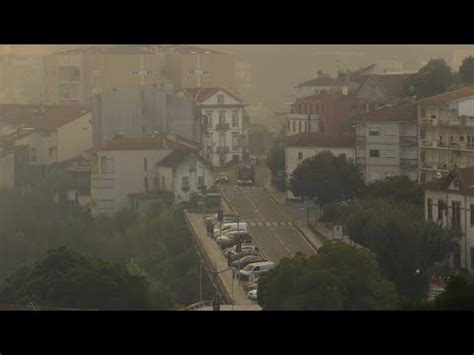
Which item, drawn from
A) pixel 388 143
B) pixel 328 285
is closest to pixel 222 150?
pixel 388 143

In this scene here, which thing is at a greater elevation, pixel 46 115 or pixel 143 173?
pixel 46 115

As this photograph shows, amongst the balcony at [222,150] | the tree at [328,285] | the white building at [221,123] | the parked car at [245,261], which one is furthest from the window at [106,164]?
the tree at [328,285]

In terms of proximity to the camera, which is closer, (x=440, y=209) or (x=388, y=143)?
(x=440, y=209)

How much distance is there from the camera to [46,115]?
11469mm

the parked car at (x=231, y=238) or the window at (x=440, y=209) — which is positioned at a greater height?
the window at (x=440, y=209)

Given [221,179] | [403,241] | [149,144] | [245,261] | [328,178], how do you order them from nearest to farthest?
[403,241] < [245,261] < [328,178] < [221,179] < [149,144]

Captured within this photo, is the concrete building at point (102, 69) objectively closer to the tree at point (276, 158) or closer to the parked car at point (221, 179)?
the parked car at point (221, 179)

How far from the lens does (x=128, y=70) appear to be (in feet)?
37.9

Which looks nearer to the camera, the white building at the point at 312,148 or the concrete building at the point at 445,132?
the concrete building at the point at 445,132

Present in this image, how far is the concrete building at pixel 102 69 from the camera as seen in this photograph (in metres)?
11.4

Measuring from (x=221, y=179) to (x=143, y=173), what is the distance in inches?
16.5

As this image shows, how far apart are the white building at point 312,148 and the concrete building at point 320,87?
685 millimetres

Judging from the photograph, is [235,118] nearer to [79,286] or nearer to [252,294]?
[252,294]

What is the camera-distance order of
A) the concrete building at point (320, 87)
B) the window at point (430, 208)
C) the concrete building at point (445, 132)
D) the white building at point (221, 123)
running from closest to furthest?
the window at point (430, 208) → the concrete building at point (445, 132) → the white building at point (221, 123) → the concrete building at point (320, 87)
